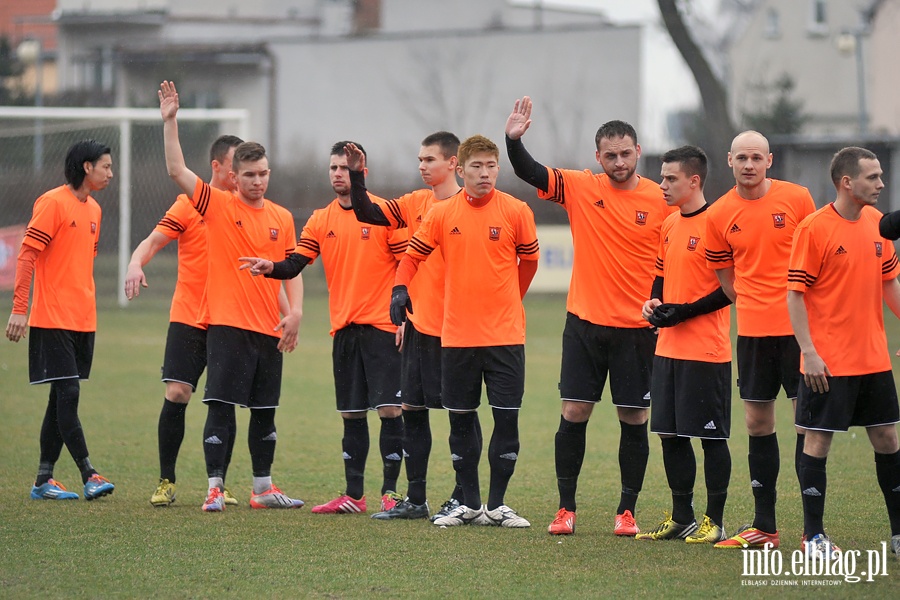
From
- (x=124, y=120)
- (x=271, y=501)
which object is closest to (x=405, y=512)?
(x=271, y=501)

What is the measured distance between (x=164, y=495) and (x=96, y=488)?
1.90 feet

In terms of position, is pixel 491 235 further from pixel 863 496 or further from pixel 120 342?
pixel 120 342

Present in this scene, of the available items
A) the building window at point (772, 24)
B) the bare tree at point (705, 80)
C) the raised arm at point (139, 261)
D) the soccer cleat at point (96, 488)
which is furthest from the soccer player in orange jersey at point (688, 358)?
the building window at point (772, 24)

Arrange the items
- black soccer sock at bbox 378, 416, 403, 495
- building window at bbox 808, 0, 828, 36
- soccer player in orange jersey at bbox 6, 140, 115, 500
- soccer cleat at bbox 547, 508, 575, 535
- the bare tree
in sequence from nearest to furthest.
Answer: soccer cleat at bbox 547, 508, 575, 535 < black soccer sock at bbox 378, 416, 403, 495 < soccer player in orange jersey at bbox 6, 140, 115, 500 < the bare tree < building window at bbox 808, 0, 828, 36

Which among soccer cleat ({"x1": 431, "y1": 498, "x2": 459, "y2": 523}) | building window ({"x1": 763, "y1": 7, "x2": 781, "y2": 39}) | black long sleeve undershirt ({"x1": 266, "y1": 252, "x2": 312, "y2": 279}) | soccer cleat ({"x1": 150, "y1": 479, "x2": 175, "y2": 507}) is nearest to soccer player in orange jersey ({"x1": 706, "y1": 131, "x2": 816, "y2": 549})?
soccer cleat ({"x1": 431, "y1": 498, "x2": 459, "y2": 523})

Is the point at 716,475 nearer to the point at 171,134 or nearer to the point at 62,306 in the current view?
the point at 171,134

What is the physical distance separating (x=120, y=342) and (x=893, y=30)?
32.9 meters

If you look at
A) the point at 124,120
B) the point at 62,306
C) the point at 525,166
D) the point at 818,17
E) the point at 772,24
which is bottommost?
the point at 62,306

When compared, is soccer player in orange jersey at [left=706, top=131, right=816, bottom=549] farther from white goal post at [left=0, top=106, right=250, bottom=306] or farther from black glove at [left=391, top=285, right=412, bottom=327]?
white goal post at [left=0, top=106, right=250, bottom=306]

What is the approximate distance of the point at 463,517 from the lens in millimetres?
7379

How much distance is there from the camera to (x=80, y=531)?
7.02 meters

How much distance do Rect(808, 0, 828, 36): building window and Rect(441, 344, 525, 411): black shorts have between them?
50426 millimetres

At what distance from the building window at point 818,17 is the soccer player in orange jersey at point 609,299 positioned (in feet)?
164

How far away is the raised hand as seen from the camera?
6.92m
